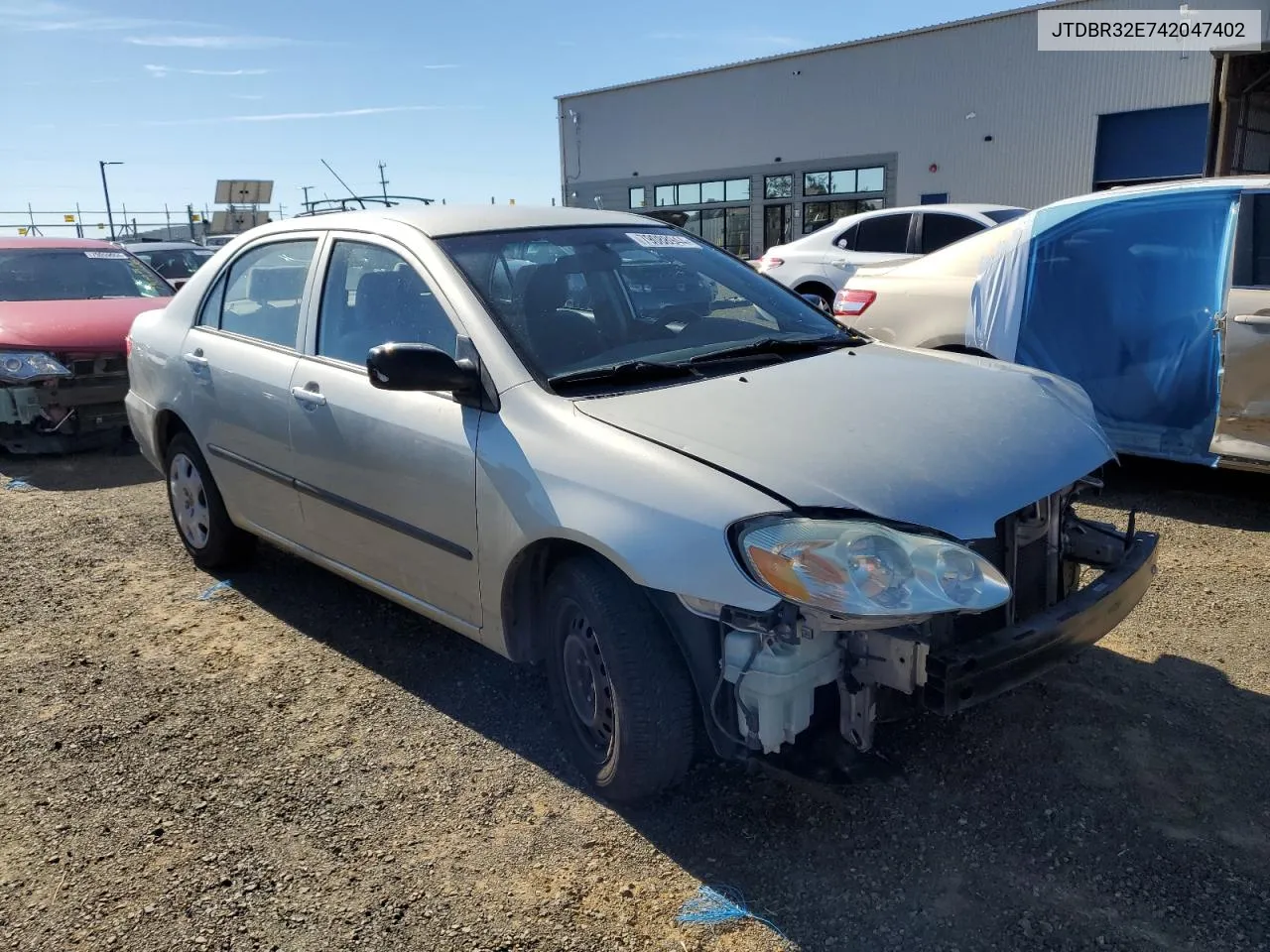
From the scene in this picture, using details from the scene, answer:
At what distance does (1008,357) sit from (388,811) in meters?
4.26

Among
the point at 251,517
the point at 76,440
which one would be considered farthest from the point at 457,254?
the point at 76,440

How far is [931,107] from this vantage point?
26031 millimetres

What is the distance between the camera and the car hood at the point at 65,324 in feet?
22.5

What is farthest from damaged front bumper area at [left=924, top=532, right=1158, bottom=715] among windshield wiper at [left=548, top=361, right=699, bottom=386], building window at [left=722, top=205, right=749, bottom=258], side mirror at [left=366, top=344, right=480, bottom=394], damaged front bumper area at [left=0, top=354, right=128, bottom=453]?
building window at [left=722, top=205, right=749, bottom=258]

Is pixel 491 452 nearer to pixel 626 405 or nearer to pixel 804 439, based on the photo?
pixel 626 405

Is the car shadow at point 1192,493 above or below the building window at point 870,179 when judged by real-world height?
below

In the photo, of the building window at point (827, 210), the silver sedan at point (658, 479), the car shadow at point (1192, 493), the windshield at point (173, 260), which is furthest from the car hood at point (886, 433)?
the building window at point (827, 210)

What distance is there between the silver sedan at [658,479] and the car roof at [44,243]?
5.67m

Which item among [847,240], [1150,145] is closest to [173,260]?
[847,240]

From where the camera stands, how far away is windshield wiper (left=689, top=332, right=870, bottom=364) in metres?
3.17

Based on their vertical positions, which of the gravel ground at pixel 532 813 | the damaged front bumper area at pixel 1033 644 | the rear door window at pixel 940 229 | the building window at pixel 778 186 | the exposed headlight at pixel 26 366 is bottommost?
the gravel ground at pixel 532 813

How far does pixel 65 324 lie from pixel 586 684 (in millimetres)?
6058

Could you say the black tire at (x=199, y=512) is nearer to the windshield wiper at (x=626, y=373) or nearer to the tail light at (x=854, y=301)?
the windshield wiper at (x=626, y=373)

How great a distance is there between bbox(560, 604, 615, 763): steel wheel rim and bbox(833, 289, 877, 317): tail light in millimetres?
4190
